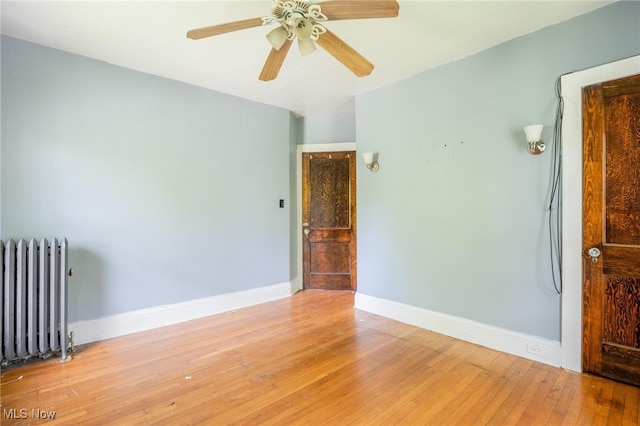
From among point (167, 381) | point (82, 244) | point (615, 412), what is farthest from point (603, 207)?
point (82, 244)

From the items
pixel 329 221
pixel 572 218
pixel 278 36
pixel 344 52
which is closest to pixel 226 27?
pixel 278 36

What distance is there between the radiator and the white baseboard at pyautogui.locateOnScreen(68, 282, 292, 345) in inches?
10.9

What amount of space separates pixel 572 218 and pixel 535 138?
658 mm

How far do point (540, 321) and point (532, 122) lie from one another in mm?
1603

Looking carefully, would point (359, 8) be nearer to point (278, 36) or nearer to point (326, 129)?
point (278, 36)

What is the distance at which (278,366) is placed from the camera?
2.42 meters

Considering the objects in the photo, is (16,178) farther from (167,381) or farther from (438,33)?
(438,33)

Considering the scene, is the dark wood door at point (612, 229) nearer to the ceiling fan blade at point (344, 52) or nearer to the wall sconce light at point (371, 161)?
the ceiling fan blade at point (344, 52)

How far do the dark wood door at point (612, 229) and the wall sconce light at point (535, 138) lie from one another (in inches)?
10.5

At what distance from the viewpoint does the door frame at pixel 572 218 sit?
2273mm

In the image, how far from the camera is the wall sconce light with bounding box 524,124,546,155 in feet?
7.73
